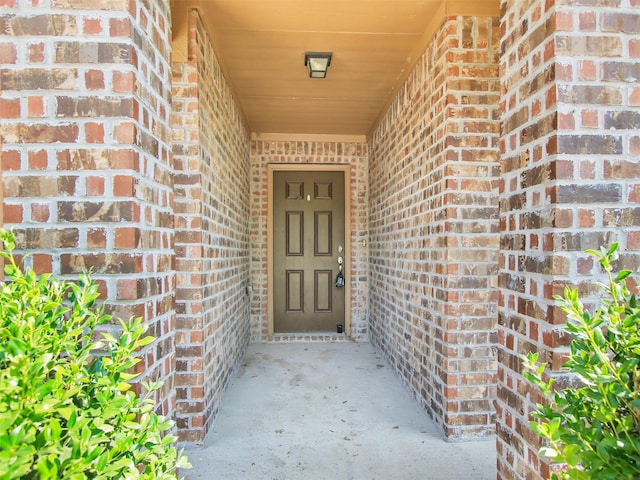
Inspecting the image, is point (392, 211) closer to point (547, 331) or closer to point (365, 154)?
point (365, 154)

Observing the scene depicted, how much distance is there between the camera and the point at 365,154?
5004 mm

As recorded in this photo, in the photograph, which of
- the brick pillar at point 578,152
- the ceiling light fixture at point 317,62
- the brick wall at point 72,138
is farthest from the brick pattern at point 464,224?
the brick wall at point 72,138

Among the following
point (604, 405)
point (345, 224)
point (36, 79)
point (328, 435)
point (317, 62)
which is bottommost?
point (328, 435)

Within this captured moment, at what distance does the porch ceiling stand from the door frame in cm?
92

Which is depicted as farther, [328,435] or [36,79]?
[328,435]

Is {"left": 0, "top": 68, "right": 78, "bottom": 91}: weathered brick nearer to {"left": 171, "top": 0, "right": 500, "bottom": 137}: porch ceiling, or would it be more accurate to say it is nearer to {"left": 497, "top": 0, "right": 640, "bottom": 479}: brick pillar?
{"left": 171, "top": 0, "right": 500, "bottom": 137}: porch ceiling

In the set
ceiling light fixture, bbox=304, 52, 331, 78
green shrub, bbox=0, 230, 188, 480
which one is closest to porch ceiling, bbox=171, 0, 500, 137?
ceiling light fixture, bbox=304, 52, 331, 78

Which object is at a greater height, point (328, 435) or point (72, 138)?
point (72, 138)

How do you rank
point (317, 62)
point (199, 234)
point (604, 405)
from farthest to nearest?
1. point (317, 62)
2. point (199, 234)
3. point (604, 405)

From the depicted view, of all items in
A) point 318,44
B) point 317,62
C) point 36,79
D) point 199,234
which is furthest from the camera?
point 317,62

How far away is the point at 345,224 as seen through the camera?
16.5 ft

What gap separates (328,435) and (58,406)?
2059 mm

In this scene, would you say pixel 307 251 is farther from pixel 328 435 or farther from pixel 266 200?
pixel 328 435

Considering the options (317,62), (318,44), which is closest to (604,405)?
(318,44)
